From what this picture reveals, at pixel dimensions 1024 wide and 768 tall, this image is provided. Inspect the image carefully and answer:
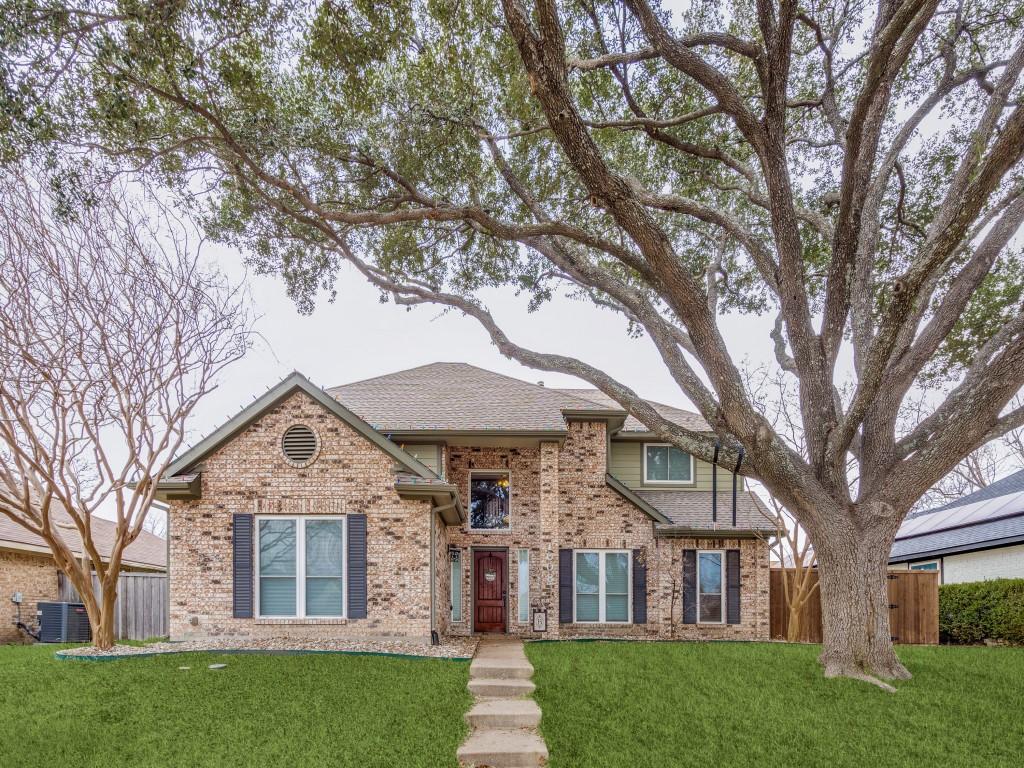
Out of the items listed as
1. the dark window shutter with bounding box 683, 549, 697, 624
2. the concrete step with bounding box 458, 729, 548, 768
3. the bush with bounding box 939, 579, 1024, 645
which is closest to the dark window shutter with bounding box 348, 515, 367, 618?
the concrete step with bounding box 458, 729, 548, 768

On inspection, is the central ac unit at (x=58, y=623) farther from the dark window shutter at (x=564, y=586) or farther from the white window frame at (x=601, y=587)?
the white window frame at (x=601, y=587)

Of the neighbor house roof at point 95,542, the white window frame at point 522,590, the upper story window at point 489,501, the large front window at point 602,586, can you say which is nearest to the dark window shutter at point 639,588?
the large front window at point 602,586

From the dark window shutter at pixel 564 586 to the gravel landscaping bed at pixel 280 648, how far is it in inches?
142

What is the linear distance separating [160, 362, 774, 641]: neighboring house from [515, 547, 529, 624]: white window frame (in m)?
0.03

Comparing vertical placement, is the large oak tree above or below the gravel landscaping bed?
above

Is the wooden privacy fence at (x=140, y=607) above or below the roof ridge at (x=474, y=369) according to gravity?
below

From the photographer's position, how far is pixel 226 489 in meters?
10.2

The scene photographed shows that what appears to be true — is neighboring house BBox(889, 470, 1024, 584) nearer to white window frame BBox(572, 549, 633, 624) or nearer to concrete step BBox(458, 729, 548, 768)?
white window frame BBox(572, 549, 633, 624)

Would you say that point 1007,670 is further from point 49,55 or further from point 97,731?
point 49,55

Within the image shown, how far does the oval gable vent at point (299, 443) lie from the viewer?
10.3 metres

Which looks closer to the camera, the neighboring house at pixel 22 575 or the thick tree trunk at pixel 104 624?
the thick tree trunk at pixel 104 624

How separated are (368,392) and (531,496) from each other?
4.30 meters

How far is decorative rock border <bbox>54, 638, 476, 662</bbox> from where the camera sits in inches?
353

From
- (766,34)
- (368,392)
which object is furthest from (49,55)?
(368,392)
